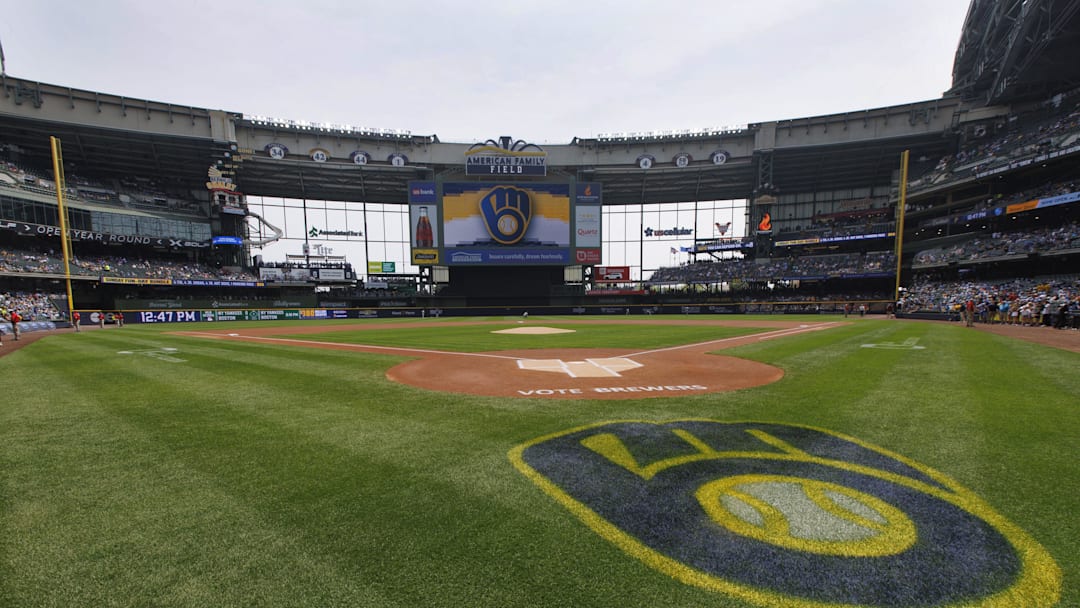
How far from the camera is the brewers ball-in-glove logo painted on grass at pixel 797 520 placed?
1900 mm

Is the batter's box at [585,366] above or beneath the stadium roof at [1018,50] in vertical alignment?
beneath

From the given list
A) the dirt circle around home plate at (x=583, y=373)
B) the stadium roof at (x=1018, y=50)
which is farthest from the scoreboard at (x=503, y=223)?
the stadium roof at (x=1018, y=50)

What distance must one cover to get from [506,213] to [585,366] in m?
34.2

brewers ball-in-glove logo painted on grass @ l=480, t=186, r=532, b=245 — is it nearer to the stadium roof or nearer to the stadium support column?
the stadium support column

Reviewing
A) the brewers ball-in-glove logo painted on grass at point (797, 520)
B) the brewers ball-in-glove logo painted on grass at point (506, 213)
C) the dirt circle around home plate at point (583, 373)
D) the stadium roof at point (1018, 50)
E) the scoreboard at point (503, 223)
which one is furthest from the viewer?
the brewers ball-in-glove logo painted on grass at point (506, 213)

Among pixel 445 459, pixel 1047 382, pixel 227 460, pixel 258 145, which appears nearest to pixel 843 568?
pixel 445 459

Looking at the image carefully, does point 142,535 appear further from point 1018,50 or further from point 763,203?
point 763,203

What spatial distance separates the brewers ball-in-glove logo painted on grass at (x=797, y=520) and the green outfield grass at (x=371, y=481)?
14 centimetres

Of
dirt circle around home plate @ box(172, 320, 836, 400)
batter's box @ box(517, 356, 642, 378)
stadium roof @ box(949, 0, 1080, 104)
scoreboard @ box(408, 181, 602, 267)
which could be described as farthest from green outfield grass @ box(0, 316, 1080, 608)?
stadium roof @ box(949, 0, 1080, 104)

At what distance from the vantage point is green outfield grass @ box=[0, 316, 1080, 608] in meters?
1.96

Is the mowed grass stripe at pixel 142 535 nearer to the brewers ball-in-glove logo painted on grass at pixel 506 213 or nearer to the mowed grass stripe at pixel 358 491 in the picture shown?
the mowed grass stripe at pixel 358 491

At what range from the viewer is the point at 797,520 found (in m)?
2.52

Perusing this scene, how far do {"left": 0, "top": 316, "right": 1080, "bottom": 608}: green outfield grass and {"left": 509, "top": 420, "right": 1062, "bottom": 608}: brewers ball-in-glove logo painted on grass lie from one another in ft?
0.47

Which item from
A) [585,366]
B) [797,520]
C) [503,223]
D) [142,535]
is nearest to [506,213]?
[503,223]
